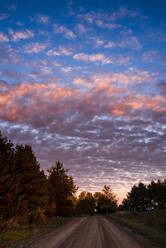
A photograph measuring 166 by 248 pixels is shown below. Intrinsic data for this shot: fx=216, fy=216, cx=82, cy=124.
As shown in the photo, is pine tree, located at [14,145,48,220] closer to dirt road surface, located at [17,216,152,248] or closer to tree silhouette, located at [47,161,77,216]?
dirt road surface, located at [17,216,152,248]

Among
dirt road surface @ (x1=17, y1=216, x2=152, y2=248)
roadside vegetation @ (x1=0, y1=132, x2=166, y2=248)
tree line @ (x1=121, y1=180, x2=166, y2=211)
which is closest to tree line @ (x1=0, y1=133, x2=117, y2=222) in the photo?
roadside vegetation @ (x1=0, y1=132, x2=166, y2=248)

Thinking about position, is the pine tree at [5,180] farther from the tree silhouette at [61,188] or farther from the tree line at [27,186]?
the tree silhouette at [61,188]

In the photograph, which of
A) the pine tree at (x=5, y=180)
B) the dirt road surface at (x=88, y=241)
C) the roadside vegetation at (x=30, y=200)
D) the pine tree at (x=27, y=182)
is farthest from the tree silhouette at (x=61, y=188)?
the dirt road surface at (x=88, y=241)

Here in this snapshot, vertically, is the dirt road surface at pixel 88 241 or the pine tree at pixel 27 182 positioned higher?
the pine tree at pixel 27 182

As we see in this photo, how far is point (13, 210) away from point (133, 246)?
1741cm

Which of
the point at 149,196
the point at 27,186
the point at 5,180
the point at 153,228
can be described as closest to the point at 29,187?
the point at 27,186

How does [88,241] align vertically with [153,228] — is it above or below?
above

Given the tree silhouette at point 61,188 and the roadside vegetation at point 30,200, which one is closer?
the roadside vegetation at point 30,200

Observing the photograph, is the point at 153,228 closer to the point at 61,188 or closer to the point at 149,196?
the point at 61,188

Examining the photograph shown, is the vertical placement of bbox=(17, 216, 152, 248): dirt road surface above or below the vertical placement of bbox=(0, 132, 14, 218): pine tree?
below

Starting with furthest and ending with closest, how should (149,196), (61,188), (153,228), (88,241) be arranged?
1. (149,196)
2. (61,188)
3. (153,228)
4. (88,241)

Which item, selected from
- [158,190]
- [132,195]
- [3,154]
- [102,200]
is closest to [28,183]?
[3,154]

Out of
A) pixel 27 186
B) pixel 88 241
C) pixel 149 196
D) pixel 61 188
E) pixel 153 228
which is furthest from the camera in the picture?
pixel 149 196

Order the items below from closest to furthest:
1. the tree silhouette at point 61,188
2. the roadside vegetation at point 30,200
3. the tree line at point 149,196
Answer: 1. the roadside vegetation at point 30,200
2. the tree silhouette at point 61,188
3. the tree line at point 149,196
